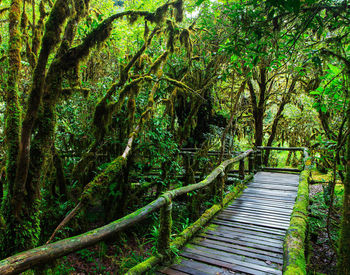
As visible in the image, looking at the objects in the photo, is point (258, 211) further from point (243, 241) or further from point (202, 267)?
point (202, 267)

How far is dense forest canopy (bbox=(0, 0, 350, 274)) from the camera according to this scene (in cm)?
384

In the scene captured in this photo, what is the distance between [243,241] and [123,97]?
4676 millimetres

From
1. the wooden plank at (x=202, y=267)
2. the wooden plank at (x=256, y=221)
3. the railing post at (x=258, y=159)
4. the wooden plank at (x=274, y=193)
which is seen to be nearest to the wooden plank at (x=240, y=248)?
the wooden plank at (x=202, y=267)

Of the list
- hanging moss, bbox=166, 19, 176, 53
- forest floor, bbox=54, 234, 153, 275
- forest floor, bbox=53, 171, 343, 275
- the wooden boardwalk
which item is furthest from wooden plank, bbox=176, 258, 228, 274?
hanging moss, bbox=166, 19, 176, 53

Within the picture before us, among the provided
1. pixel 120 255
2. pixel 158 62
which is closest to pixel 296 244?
pixel 120 255

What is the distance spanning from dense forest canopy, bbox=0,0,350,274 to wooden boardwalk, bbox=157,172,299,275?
1126mm

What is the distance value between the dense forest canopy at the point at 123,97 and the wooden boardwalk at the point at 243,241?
1126 mm

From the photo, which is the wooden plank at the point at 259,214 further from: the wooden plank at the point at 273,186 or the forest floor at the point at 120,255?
the wooden plank at the point at 273,186

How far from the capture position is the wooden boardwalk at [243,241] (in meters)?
3.50

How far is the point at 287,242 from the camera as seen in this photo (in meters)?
3.90

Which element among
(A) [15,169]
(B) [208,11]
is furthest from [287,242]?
(B) [208,11]

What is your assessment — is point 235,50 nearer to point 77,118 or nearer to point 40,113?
point 40,113

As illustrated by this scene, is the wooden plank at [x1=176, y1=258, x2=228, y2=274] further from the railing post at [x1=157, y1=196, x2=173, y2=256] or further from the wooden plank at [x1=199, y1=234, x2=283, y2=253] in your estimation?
the wooden plank at [x1=199, y1=234, x2=283, y2=253]

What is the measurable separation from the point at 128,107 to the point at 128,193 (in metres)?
2.89
